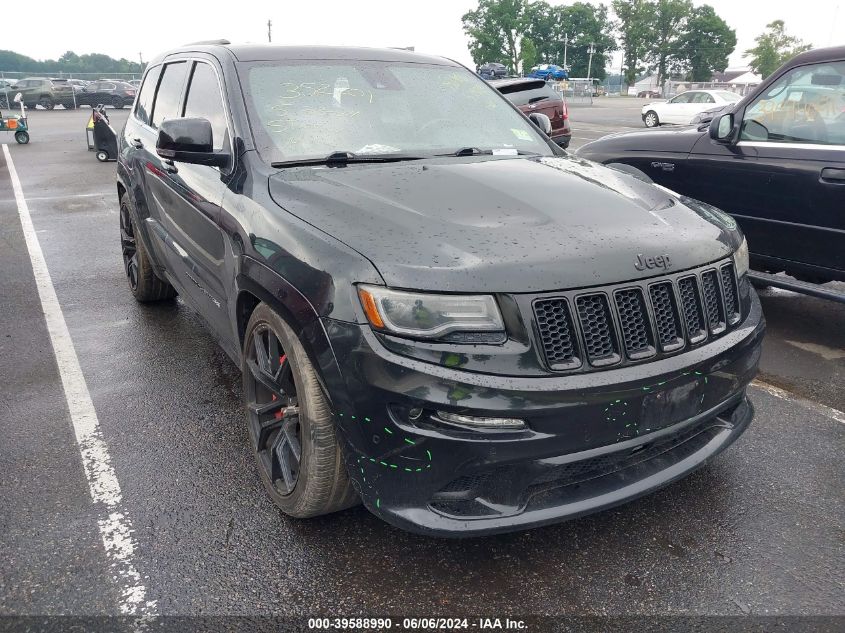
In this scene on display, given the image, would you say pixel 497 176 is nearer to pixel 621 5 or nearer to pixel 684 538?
pixel 684 538

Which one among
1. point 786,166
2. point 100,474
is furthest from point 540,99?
point 100,474

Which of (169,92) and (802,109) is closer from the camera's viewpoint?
(169,92)

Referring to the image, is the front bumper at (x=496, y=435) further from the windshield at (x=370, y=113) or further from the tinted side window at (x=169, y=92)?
the tinted side window at (x=169, y=92)

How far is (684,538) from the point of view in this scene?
2791mm

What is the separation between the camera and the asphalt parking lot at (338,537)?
8.09 ft

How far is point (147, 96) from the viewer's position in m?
4.98

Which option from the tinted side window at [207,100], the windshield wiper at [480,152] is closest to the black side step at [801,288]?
the windshield wiper at [480,152]

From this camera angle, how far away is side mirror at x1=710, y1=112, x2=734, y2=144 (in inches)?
195

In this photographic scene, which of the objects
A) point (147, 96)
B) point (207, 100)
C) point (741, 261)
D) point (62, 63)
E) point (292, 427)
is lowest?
point (292, 427)

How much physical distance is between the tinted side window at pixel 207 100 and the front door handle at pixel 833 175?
357 centimetres

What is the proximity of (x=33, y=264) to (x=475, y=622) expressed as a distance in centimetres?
629

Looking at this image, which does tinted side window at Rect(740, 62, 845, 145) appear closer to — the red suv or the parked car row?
the red suv

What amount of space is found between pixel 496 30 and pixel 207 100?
4312 inches

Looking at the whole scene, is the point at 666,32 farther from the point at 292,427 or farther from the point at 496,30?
the point at 292,427
